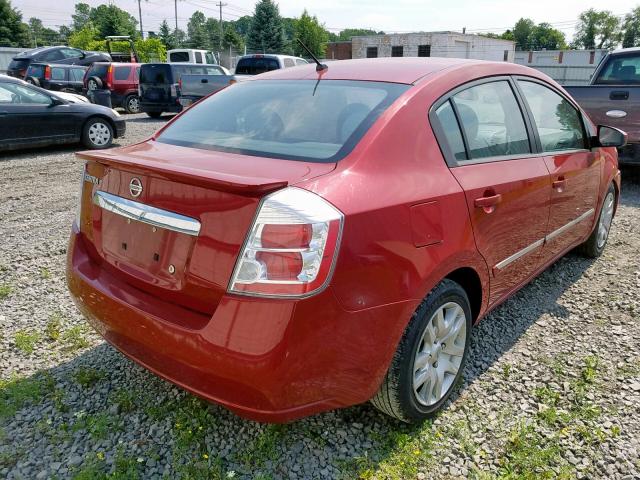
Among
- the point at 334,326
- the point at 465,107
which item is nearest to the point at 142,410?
the point at 334,326

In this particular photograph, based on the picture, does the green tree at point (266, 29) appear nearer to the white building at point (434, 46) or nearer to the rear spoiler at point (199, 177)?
the white building at point (434, 46)

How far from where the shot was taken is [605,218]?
15.4 ft

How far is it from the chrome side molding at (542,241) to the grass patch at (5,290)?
3.36 m

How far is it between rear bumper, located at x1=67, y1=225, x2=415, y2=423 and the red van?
18.1 m

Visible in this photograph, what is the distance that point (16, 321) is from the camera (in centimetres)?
342

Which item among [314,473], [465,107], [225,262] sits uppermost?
[465,107]

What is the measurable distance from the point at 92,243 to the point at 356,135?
1.36 m

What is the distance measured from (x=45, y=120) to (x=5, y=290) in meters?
6.63

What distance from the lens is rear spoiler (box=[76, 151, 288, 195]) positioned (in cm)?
182

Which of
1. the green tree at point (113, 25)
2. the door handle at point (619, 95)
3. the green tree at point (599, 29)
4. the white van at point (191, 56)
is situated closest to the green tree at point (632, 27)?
the green tree at point (599, 29)

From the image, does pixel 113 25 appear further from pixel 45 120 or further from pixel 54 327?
pixel 54 327

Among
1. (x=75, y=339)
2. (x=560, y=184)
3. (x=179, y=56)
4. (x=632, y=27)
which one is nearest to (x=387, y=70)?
(x=560, y=184)

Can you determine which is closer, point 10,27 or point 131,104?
point 131,104

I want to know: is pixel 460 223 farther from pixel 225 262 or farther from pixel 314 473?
pixel 314 473
